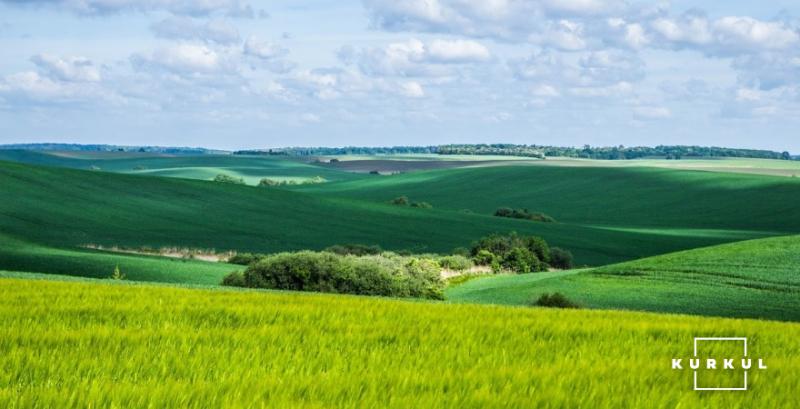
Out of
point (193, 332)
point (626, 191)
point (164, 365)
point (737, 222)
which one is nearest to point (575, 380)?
point (164, 365)

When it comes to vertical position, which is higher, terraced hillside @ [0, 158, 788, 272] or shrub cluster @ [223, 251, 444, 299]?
shrub cluster @ [223, 251, 444, 299]

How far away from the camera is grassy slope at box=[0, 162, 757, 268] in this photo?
6650cm

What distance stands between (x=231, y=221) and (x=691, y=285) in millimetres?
46314

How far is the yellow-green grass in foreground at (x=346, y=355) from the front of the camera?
8.03 meters

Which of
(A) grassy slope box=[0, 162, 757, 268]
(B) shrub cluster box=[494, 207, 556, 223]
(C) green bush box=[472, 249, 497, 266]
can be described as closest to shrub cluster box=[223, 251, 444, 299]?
(C) green bush box=[472, 249, 497, 266]

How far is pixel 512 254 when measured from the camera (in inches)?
2301

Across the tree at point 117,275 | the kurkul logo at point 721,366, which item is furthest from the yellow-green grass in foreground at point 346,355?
the tree at point 117,275

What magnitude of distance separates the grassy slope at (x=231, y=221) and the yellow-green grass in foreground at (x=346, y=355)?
151ft

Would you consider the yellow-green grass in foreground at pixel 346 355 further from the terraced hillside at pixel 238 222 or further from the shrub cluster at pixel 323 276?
the terraced hillside at pixel 238 222

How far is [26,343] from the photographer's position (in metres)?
11.1

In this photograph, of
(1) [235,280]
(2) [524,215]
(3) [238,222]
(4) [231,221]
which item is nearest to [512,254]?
(1) [235,280]

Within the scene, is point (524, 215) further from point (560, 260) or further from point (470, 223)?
point (560, 260)

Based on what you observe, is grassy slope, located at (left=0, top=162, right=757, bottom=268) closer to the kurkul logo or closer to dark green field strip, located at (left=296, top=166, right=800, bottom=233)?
dark green field strip, located at (left=296, top=166, right=800, bottom=233)

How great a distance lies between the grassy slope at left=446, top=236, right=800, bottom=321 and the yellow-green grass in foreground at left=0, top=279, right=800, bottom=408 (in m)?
17.3
